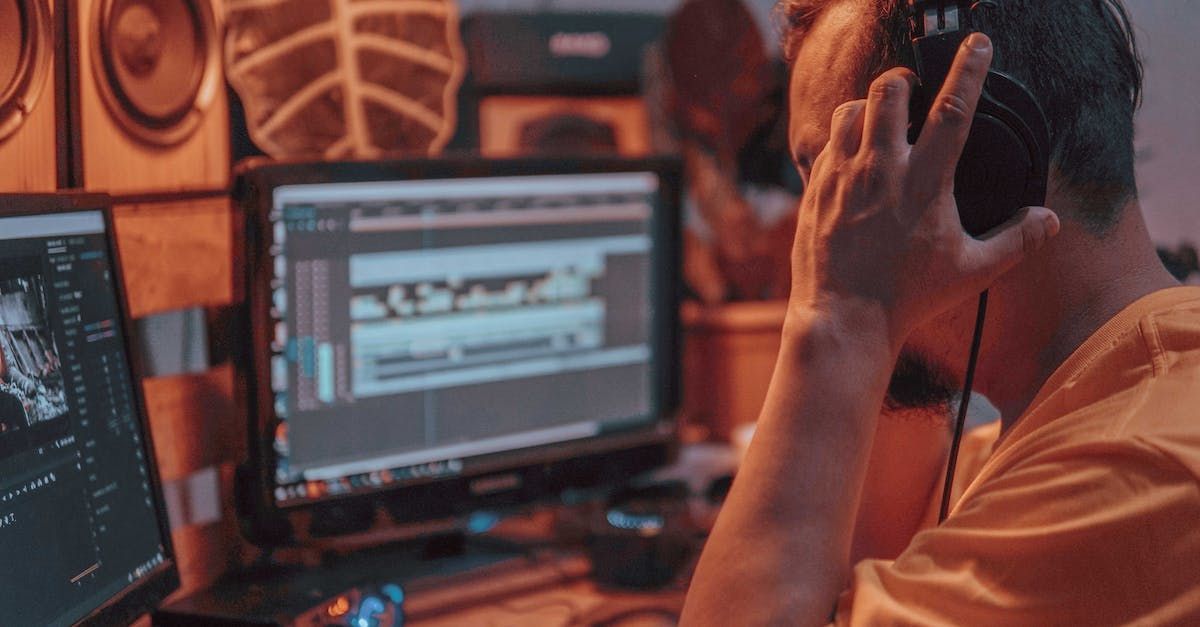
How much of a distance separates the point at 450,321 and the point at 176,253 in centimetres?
29

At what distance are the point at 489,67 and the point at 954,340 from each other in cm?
96

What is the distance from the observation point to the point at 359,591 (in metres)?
1.05

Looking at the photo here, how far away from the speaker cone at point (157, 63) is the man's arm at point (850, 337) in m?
0.66

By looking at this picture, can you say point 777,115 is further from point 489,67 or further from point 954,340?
point 954,340

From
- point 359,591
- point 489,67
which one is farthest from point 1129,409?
point 489,67

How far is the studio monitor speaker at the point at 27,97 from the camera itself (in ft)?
2.96

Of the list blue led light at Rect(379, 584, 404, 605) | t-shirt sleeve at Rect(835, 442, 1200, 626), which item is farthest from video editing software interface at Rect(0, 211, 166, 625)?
t-shirt sleeve at Rect(835, 442, 1200, 626)

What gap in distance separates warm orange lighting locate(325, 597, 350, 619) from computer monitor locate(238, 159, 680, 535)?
145mm

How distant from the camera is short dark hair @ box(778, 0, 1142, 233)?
815 millimetres

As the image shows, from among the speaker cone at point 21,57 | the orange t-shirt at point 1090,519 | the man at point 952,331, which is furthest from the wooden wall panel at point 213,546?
the orange t-shirt at point 1090,519

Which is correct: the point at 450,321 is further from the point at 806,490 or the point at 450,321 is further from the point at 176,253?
the point at 806,490

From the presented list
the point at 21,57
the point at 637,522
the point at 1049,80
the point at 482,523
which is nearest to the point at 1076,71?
the point at 1049,80

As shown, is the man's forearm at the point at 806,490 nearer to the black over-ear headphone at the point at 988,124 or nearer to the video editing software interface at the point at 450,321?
the black over-ear headphone at the point at 988,124

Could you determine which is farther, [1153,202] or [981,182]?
[1153,202]
